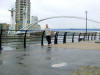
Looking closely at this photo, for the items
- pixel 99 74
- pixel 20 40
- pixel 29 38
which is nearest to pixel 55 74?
pixel 99 74

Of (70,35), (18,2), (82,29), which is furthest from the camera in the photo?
(18,2)

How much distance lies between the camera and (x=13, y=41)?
13.3 metres

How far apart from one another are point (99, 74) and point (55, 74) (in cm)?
110

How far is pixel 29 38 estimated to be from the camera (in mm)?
16344

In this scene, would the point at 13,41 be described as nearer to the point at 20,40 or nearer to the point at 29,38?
the point at 20,40

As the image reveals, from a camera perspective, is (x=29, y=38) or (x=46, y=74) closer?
(x=46, y=74)

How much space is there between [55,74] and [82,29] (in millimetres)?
52762

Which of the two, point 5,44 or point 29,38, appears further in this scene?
point 29,38

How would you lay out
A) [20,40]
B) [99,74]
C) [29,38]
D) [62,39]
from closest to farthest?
[99,74] < [20,40] < [29,38] < [62,39]

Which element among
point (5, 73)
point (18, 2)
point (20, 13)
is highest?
Answer: point (18, 2)

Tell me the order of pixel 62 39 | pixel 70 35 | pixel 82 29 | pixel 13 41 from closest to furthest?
pixel 13 41, pixel 62 39, pixel 70 35, pixel 82 29

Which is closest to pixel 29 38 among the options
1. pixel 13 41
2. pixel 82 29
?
pixel 13 41

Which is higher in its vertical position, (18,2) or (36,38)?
(18,2)

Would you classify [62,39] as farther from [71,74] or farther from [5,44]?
[71,74]
